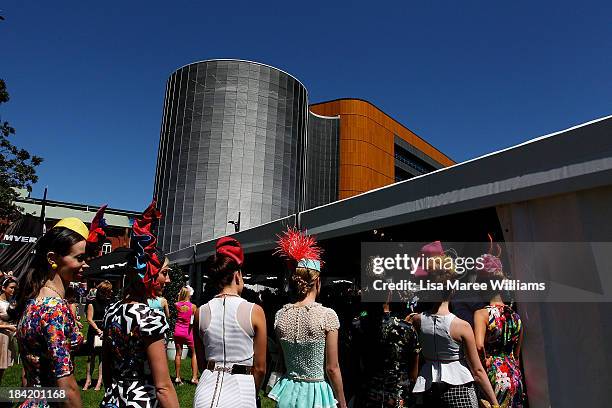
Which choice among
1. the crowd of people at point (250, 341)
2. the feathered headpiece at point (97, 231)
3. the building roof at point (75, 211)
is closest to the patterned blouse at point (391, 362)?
the crowd of people at point (250, 341)

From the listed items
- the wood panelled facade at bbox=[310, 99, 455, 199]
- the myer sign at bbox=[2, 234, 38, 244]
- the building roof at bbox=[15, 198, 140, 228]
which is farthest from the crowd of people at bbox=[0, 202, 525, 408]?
the building roof at bbox=[15, 198, 140, 228]

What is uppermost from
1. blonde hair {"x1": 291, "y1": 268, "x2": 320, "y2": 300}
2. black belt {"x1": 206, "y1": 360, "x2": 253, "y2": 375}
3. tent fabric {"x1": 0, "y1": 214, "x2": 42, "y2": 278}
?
tent fabric {"x1": 0, "y1": 214, "x2": 42, "y2": 278}

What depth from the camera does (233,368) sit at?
8.50ft

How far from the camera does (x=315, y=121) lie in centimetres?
4653

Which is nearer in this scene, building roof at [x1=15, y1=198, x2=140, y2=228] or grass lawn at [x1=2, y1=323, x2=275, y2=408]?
grass lawn at [x1=2, y1=323, x2=275, y2=408]

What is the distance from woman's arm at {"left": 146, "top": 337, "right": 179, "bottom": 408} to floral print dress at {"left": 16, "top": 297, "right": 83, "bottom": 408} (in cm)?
35

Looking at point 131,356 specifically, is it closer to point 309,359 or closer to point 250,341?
point 250,341

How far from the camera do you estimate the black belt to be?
259cm

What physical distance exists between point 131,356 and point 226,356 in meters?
0.56

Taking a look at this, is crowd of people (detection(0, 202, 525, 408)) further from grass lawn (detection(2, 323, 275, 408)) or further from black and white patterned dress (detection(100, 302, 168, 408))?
grass lawn (detection(2, 323, 275, 408))

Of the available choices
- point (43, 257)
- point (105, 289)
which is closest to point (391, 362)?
point (43, 257)

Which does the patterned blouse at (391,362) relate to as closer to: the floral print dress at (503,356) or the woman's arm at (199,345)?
the floral print dress at (503,356)

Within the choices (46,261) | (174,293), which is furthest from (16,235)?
(46,261)

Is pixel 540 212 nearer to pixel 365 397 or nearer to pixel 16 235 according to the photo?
pixel 365 397
